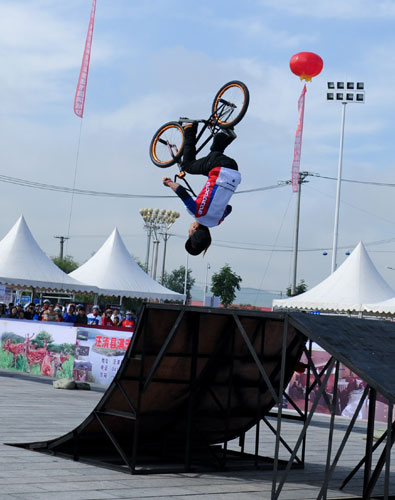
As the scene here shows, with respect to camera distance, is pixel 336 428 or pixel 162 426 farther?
pixel 336 428

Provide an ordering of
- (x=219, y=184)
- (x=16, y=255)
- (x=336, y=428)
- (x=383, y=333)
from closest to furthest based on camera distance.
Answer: (x=383, y=333) < (x=219, y=184) < (x=336, y=428) < (x=16, y=255)

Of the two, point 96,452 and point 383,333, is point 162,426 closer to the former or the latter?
point 96,452

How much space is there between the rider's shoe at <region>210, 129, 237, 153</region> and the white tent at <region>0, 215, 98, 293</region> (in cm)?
1954

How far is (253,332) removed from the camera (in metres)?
9.37

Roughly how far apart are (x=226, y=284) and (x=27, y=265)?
43.2 m

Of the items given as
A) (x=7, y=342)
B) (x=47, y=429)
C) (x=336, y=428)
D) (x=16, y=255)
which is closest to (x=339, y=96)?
(x=16, y=255)

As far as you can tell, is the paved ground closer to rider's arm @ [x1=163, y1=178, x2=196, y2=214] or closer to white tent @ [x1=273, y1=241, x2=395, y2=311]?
rider's arm @ [x1=163, y1=178, x2=196, y2=214]

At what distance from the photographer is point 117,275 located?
32.5 metres

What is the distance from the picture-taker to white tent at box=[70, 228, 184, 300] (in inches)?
1256

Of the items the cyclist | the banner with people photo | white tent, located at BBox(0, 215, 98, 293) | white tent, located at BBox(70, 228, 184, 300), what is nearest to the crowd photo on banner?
white tent, located at BBox(0, 215, 98, 293)

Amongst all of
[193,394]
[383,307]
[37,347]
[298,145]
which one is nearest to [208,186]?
[193,394]

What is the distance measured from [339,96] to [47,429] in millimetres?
31437

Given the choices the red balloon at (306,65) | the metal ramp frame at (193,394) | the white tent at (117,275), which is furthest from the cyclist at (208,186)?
the white tent at (117,275)

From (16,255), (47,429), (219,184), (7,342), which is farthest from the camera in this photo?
(16,255)
